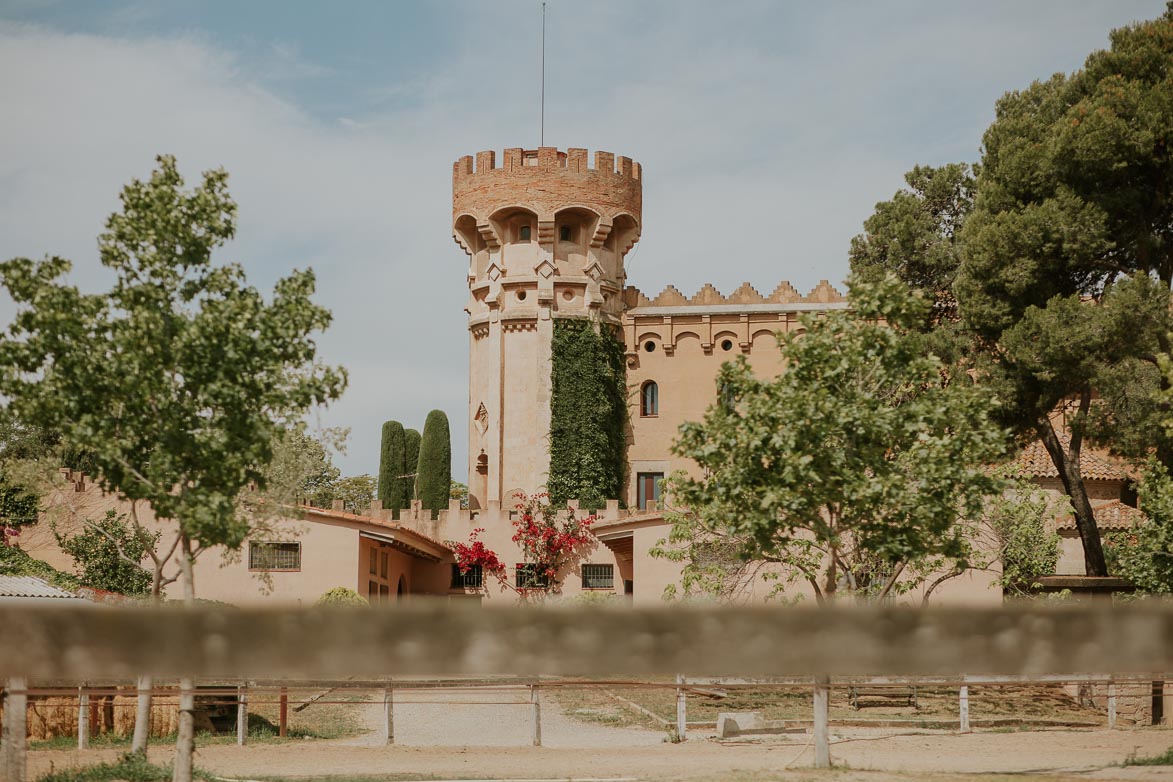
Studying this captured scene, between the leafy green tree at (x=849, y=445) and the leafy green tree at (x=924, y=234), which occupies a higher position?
the leafy green tree at (x=924, y=234)

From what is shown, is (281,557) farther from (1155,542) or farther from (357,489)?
(357,489)

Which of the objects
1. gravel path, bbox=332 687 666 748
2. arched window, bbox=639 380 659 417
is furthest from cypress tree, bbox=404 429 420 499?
gravel path, bbox=332 687 666 748

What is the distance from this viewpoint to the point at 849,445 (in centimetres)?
2203

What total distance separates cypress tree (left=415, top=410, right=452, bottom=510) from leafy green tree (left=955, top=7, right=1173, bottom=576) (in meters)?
28.4

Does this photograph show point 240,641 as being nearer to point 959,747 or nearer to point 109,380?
point 109,380

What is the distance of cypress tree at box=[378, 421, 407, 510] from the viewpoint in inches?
→ 2365

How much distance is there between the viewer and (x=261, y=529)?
25.3 meters

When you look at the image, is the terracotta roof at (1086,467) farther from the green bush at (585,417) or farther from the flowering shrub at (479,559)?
the flowering shrub at (479,559)

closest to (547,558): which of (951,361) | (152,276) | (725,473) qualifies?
(951,361)

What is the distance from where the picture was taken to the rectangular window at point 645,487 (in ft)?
187

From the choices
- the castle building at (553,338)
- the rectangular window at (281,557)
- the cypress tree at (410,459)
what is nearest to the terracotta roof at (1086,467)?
the castle building at (553,338)

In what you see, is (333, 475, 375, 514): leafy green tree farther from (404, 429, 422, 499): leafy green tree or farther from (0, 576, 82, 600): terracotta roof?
(0, 576, 82, 600): terracotta roof

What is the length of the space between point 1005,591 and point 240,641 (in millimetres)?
37541

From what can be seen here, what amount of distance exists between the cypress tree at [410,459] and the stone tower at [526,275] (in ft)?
15.8
